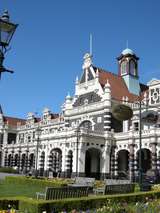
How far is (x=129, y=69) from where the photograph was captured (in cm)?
6450

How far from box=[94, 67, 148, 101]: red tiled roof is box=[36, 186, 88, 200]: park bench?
37.2m

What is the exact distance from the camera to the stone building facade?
48.1m

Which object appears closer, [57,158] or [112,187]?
[112,187]

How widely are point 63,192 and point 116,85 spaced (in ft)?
141

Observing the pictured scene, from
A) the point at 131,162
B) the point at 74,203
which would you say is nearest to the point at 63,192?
the point at 74,203

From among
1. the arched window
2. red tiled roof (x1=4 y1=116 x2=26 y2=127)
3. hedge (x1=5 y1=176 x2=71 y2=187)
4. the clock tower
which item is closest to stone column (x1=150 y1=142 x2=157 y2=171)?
hedge (x1=5 y1=176 x2=71 y2=187)

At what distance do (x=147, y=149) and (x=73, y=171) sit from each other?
36.4 ft

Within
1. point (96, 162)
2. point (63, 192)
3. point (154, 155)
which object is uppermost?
point (154, 155)

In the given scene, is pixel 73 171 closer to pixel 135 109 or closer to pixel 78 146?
pixel 78 146

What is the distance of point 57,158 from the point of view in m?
57.1

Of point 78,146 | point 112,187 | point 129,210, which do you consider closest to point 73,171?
point 78,146

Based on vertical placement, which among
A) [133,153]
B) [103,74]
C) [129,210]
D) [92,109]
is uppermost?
[103,74]

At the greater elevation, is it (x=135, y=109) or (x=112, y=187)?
(x=135, y=109)

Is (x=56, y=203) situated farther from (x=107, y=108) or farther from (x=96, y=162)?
(x=96, y=162)
